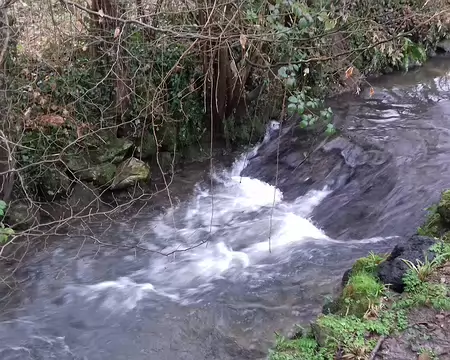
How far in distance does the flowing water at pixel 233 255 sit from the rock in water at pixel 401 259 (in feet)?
3.36

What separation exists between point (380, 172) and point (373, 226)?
1241mm

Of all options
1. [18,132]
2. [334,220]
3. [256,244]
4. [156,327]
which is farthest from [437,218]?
[18,132]

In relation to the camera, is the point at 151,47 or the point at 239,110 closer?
the point at 151,47

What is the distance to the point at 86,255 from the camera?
239 inches

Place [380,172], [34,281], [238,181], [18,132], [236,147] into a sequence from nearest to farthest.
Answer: [34,281]
[18,132]
[380,172]
[238,181]
[236,147]

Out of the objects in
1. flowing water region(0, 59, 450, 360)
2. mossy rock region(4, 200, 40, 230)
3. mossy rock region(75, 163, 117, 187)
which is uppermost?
mossy rock region(75, 163, 117, 187)

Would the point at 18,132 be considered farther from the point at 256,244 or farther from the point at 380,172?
the point at 380,172

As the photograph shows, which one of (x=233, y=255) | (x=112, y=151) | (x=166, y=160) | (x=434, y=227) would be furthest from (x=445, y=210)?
(x=112, y=151)

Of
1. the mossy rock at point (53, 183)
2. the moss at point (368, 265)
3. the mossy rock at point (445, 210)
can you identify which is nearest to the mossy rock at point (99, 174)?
the mossy rock at point (53, 183)

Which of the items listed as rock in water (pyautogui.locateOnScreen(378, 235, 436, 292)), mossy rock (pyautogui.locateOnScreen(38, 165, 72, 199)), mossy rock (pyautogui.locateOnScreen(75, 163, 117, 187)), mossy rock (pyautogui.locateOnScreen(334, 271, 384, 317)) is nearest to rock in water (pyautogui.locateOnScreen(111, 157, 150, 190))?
mossy rock (pyautogui.locateOnScreen(75, 163, 117, 187))

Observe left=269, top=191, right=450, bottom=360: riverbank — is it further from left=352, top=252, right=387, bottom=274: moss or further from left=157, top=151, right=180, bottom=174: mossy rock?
left=157, top=151, right=180, bottom=174: mossy rock

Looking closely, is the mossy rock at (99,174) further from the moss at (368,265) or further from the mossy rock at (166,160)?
the moss at (368,265)

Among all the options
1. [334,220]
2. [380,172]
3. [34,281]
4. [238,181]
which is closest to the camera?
[34,281]

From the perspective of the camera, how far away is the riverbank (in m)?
3.29
